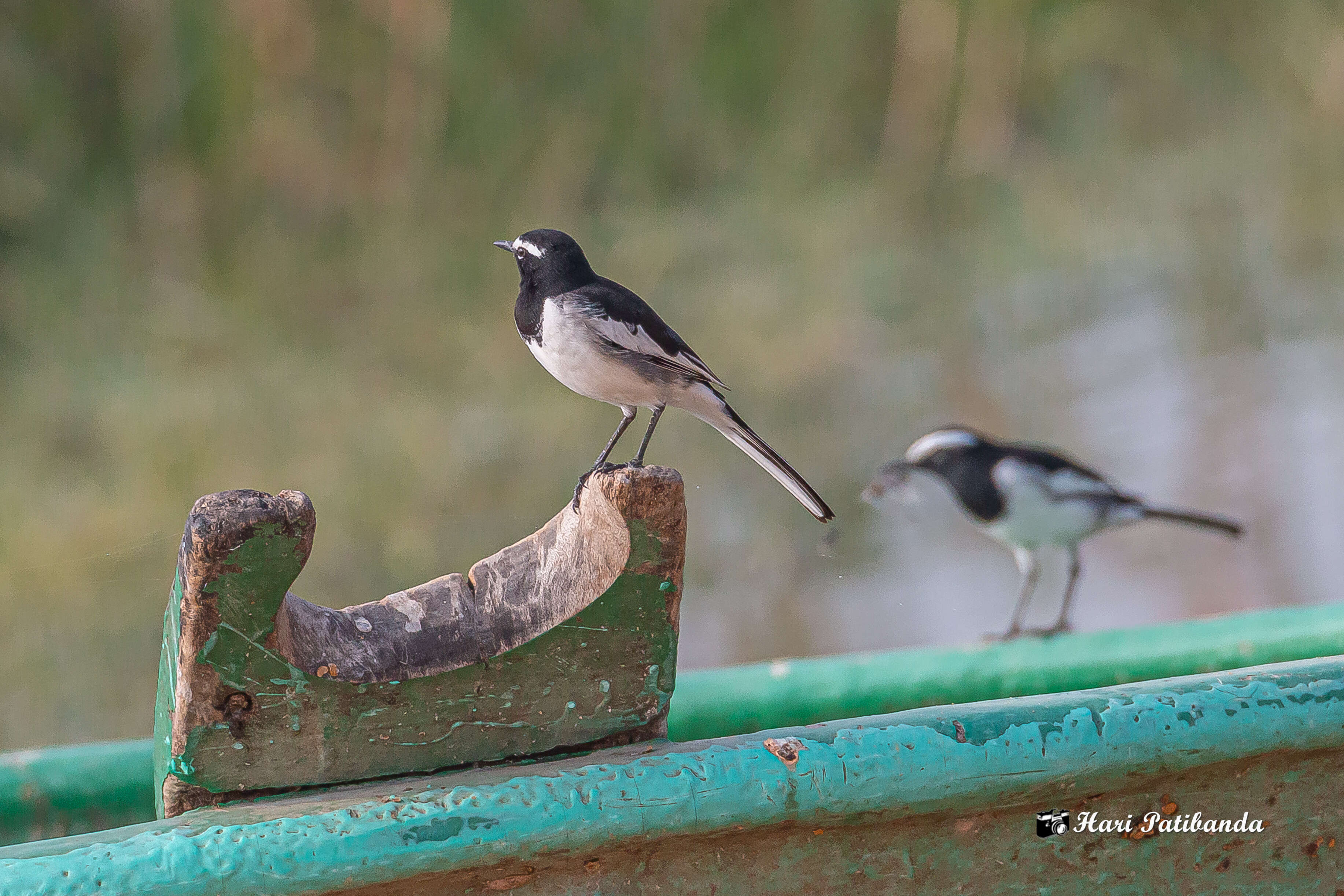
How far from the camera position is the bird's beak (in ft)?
9.30

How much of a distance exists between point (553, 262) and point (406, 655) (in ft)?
1.25

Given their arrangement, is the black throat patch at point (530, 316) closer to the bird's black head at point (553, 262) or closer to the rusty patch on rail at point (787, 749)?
the bird's black head at point (553, 262)

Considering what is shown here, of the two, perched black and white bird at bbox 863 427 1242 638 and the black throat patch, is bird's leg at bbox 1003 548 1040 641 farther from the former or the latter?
the black throat patch

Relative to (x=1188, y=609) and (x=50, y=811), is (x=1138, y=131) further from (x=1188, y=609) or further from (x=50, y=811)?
(x=50, y=811)

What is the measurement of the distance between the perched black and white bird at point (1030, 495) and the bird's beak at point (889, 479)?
0.29 ft

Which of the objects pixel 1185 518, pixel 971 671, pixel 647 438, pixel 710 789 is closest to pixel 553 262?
pixel 647 438

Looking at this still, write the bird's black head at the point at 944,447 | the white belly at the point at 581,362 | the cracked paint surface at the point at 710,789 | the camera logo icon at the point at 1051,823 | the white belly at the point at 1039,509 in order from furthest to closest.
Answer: the bird's black head at the point at 944,447
the white belly at the point at 1039,509
the white belly at the point at 581,362
the camera logo icon at the point at 1051,823
the cracked paint surface at the point at 710,789

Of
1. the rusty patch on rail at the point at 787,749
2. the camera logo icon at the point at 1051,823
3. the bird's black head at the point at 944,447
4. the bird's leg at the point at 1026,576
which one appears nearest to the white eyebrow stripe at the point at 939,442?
the bird's black head at the point at 944,447

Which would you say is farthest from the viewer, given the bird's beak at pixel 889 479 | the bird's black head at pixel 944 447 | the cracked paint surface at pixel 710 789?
the bird's beak at pixel 889 479

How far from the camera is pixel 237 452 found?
3.62 metres

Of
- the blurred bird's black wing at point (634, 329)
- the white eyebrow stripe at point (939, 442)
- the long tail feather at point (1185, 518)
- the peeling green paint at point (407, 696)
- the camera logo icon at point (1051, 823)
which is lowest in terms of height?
the camera logo icon at point (1051, 823)

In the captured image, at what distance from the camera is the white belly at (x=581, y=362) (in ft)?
3.73

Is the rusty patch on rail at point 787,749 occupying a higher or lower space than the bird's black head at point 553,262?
lower

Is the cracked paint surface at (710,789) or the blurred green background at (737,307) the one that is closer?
the cracked paint surface at (710,789)
